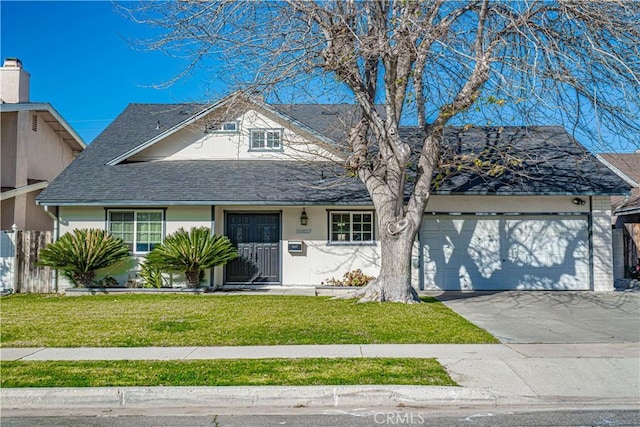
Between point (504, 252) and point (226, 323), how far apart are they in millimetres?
9470

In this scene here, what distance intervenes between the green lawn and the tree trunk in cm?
48

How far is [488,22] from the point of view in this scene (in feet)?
39.3

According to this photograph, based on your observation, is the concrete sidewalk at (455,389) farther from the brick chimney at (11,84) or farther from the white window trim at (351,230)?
the brick chimney at (11,84)

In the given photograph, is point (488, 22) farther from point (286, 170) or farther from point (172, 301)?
point (172, 301)

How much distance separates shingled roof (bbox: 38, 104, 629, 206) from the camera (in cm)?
1518

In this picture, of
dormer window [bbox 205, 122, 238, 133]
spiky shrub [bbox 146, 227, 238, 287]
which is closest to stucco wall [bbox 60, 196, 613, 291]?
spiky shrub [bbox 146, 227, 238, 287]

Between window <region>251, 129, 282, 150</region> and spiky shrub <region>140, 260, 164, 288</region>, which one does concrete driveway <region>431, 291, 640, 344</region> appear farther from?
spiky shrub <region>140, 260, 164, 288</region>

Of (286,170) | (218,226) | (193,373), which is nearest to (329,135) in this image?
(286,170)

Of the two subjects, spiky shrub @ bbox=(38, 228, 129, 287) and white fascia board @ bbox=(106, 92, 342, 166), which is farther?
white fascia board @ bbox=(106, 92, 342, 166)

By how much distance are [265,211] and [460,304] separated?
259 inches

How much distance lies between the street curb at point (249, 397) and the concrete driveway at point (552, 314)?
10.4 feet

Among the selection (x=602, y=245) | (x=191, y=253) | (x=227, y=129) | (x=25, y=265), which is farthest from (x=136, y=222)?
(x=602, y=245)

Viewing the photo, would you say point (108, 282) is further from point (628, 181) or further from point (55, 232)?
point (628, 181)

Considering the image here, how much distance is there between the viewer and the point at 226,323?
401 inches
